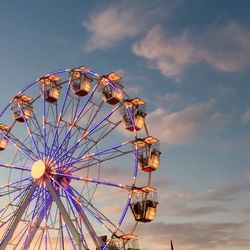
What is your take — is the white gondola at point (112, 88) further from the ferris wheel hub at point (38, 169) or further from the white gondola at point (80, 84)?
the ferris wheel hub at point (38, 169)

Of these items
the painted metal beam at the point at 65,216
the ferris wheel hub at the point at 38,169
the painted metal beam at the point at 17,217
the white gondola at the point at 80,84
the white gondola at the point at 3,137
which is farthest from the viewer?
the white gondola at the point at 3,137

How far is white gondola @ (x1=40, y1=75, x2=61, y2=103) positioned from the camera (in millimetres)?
32250

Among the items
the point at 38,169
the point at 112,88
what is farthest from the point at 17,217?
the point at 112,88

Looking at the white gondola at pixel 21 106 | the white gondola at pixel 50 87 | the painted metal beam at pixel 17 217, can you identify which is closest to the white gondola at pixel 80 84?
the white gondola at pixel 50 87

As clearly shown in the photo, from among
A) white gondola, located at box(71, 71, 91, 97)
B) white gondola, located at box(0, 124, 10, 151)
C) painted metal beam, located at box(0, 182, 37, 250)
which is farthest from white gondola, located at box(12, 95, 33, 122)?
painted metal beam, located at box(0, 182, 37, 250)

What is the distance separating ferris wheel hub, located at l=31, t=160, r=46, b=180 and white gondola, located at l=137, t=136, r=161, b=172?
5.92 meters

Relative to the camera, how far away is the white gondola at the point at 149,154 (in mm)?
27594

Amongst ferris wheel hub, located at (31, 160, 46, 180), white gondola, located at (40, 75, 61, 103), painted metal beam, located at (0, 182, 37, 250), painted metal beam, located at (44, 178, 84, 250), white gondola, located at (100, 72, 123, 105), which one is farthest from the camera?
white gondola, located at (40, 75, 61, 103)

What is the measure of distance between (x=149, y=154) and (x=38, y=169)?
683cm

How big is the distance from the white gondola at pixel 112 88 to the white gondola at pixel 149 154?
11.5 ft

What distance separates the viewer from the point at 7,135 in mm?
32844

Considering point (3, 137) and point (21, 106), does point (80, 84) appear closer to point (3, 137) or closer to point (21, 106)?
point (21, 106)

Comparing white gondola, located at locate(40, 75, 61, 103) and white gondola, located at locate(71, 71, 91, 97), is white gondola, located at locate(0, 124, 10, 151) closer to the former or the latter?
white gondola, located at locate(40, 75, 61, 103)

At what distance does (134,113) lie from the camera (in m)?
29.0
